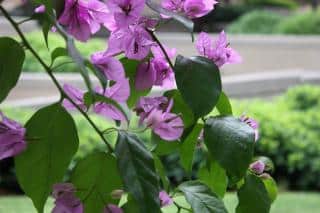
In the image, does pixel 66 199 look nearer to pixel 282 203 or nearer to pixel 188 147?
pixel 188 147

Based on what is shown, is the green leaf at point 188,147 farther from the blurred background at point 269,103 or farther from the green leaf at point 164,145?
the blurred background at point 269,103

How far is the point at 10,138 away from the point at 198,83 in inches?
6.7

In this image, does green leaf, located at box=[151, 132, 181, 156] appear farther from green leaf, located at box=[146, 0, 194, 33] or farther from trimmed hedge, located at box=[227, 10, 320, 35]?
trimmed hedge, located at box=[227, 10, 320, 35]

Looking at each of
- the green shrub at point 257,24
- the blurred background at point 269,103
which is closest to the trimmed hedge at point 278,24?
the green shrub at point 257,24

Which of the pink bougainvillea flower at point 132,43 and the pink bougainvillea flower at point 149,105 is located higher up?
the pink bougainvillea flower at point 132,43

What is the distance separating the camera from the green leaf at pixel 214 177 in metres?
0.77

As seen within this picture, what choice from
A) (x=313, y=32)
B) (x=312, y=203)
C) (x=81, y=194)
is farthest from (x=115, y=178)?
(x=313, y=32)

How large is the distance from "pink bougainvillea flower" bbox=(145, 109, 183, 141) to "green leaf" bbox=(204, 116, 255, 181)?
1.4 inches

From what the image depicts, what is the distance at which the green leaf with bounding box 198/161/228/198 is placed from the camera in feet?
2.52

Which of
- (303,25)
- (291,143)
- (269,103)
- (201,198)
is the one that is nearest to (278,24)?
(303,25)

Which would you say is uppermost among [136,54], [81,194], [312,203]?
[136,54]

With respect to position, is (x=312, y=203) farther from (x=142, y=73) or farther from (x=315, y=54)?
(x=315, y=54)

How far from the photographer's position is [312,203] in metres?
4.48

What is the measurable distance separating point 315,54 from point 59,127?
9.13 meters
